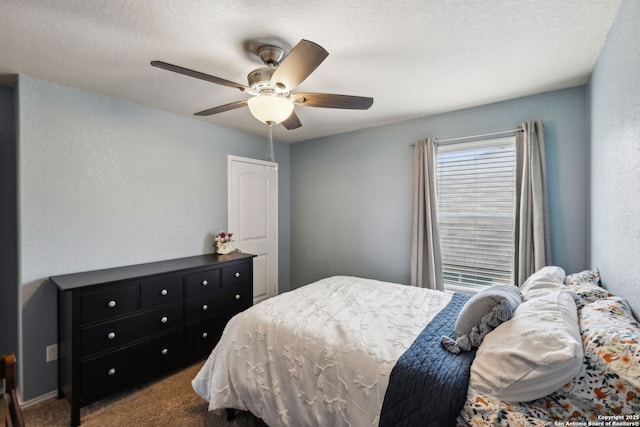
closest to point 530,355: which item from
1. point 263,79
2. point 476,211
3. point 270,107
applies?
point 270,107

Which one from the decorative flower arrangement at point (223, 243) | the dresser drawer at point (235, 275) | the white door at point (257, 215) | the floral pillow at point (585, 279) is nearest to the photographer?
the floral pillow at point (585, 279)

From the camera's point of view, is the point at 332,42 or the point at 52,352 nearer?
the point at 332,42

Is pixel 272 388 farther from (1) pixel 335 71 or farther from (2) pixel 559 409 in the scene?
(1) pixel 335 71

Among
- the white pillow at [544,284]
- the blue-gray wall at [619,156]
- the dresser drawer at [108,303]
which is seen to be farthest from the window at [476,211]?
the dresser drawer at [108,303]

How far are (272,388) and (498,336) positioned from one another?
121 centimetres

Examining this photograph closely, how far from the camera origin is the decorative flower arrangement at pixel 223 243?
10.6ft

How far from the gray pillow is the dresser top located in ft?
6.99

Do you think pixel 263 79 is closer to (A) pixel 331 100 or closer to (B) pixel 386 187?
(A) pixel 331 100

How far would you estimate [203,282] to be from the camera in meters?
2.66

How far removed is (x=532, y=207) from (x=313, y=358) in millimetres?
2237

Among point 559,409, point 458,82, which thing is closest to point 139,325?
point 559,409

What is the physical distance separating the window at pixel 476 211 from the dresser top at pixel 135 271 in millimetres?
2171

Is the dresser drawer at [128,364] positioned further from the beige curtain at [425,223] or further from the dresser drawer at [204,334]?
the beige curtain at [425,223]

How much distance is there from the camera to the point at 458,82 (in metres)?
2.28
